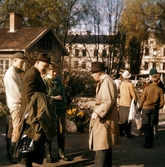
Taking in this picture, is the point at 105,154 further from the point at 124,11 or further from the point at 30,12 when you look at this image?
the point at 30,12

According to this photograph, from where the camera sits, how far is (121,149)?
7.02 meters

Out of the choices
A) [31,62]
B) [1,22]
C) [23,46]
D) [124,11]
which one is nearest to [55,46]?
[23,46]

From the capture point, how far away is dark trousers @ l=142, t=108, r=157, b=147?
725cm

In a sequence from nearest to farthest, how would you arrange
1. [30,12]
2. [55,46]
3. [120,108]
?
1. [120,108]
2. [55,46]
3. [30,12]

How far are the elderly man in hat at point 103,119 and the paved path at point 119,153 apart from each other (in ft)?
3.88

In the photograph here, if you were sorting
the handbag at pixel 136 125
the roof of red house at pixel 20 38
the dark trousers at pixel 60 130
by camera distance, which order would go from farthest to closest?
1. the roof of red house at pixel 20 38
2. the handbag at pixel 136 125
3. the dark trousers at pixel 60 130

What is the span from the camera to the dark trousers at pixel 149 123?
7254 millimetres

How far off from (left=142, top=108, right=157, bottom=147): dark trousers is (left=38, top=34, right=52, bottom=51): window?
782 inches

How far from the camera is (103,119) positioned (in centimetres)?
452

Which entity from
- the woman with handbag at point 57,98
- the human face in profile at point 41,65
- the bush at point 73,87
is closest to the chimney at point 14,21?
the bush at point 73,87

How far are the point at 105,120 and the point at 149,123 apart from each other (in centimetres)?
Result: 313

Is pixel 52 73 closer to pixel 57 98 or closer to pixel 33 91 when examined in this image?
pixel 57 98

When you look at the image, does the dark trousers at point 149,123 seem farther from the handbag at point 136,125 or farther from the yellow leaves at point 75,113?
the yellow leaves at point 75,113

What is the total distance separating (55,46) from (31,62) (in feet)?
62.0
